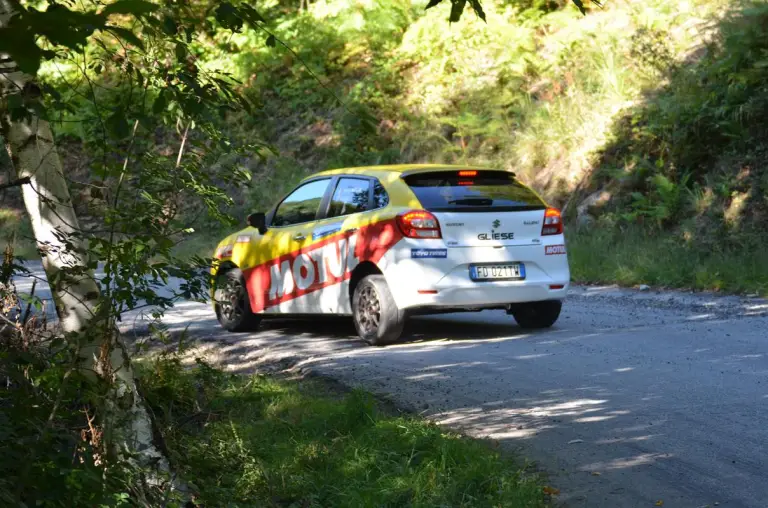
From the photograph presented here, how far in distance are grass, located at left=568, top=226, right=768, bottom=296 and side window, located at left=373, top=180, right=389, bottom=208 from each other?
5.32m

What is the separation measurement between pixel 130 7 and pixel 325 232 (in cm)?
952

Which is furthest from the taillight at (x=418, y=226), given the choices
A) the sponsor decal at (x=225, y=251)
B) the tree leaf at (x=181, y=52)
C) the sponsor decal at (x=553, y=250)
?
the tree leaf at (x=181, y=52)

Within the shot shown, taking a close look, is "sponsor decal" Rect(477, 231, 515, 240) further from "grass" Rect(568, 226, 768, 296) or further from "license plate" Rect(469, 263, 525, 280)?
"grass" Rect(568, 226, 768, 296)


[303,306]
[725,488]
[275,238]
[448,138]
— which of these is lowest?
[725,488]

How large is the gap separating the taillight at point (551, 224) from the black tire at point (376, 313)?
173 centimetres

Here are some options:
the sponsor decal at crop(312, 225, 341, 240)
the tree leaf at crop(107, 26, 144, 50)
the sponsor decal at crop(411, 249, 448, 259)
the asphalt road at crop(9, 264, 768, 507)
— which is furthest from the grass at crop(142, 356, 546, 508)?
the sponsor decal at crop(312, 225, 341, 240)

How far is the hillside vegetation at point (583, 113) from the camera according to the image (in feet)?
55.0

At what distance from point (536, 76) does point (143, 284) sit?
66.4ft

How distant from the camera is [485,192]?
11.4 m

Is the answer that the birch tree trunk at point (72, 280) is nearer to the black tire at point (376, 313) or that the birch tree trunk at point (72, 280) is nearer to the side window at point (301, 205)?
the black tire at point (376, 313)

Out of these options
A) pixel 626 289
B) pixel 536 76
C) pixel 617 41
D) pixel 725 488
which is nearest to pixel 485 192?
pixel 626 289

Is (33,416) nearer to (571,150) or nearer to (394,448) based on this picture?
(394,448)

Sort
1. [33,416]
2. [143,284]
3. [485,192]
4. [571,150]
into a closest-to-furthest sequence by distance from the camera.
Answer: [33,416]
[143,284]
[485,192]
[571,150]

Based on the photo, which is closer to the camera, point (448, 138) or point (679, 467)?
point (679, 467)
